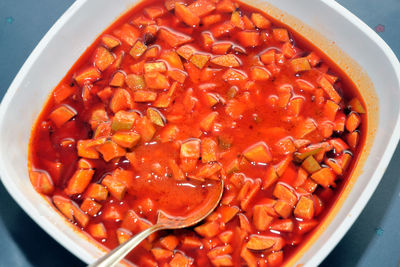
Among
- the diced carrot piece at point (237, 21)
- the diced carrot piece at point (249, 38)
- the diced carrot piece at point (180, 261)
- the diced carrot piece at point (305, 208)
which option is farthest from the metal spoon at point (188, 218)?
the diced carrot piece at point (237, 21)

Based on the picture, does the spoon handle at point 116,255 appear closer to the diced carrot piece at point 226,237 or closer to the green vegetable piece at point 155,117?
the diced carrot piece at point 226,237

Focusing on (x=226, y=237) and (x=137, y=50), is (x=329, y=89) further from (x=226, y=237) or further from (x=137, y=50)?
(x=137, y=50)

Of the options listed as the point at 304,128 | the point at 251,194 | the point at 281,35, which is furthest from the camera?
the point at 281,35

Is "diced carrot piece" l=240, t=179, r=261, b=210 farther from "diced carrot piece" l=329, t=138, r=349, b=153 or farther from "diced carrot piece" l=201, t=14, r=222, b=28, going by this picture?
"diced carrot piece" l=201, t=14, r=222, b=28

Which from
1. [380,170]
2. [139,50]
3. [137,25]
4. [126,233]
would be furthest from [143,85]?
[380,170]

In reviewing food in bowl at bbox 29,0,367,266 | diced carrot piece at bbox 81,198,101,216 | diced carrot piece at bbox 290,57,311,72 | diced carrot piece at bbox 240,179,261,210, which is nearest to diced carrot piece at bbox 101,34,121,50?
food in bowl at bbox 29,0,367,266

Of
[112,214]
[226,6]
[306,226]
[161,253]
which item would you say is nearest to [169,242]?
[161,253]
